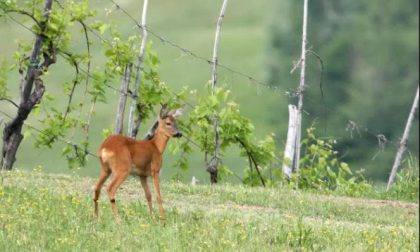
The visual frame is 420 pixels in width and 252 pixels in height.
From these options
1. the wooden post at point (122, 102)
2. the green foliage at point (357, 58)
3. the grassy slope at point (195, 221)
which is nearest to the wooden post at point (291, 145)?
the wooden post at point (122, 102)

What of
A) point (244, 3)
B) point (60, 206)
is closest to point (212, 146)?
point (60, 206)

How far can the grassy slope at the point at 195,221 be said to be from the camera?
1256 centimetres

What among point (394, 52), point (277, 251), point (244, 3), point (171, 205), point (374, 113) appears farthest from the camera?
point (244, 3)

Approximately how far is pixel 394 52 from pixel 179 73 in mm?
14677

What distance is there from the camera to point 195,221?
13953 mm

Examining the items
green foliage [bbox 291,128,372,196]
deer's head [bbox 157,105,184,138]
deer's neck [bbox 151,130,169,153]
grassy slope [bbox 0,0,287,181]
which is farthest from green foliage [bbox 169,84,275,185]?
grassy slope [bbox 0,0,287,181]

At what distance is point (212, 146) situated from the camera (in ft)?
69.4

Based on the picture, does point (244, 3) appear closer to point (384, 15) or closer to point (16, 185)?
point (384, 15)

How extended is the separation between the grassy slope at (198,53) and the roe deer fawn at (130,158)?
161 ft

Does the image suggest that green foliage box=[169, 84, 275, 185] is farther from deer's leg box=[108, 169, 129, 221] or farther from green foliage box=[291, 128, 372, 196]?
deer's leg box=[108, 169, 129, 221]

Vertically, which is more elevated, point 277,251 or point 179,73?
point 179,73

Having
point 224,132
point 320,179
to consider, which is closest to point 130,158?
point 224,132

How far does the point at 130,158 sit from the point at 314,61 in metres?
63.4

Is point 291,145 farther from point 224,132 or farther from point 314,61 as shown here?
point 314,61
